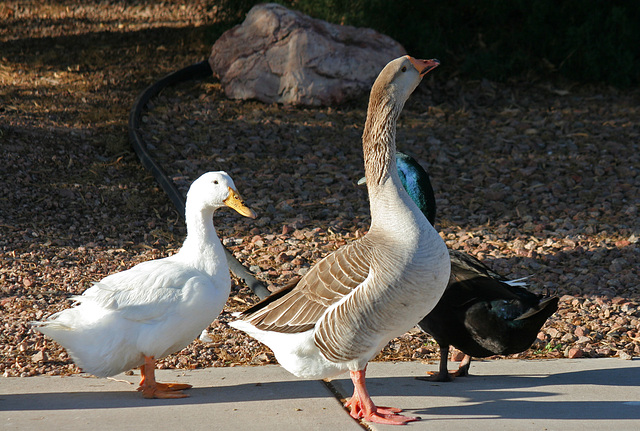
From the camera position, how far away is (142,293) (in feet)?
12.7

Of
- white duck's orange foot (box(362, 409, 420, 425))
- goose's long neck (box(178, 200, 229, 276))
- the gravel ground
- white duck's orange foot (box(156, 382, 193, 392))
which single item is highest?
goose's long neck (box(178, 200, 229, 276))

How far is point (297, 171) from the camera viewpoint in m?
7.64

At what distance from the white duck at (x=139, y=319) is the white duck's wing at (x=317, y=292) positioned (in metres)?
0.32

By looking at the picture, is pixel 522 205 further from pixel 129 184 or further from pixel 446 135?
pixel 129 184

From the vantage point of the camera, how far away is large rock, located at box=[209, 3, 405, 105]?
8.92m

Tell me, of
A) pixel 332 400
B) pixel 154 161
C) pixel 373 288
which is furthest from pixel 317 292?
pixel 154 161

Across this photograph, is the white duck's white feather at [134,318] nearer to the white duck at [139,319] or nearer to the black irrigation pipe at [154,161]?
the white duck at [139,319]

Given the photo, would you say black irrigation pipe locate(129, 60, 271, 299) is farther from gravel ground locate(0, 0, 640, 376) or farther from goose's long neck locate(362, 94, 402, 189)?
goose's long neck locate(362, 94, 402, 189)

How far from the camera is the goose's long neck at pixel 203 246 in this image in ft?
13.3

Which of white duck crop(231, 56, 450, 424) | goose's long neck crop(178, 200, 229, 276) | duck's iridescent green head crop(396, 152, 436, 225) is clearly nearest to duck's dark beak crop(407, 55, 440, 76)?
white duck crop(231, 56, 450, 424)

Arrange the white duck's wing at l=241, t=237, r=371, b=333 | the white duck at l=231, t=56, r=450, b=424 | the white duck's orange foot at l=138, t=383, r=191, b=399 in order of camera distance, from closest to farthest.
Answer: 1. the white duck at l=231, t=56, r=450, b=424
2. the white duck's wing at l=241, t=237, r=371, b=333
3. the white duck's orange foot at l=138, t=383, r=191, b=399

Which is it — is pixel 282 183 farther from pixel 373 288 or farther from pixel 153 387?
pixel 373 288

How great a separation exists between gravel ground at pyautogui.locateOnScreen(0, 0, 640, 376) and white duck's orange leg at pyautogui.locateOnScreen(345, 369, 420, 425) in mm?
968

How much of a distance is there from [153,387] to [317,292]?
3.37 ft
